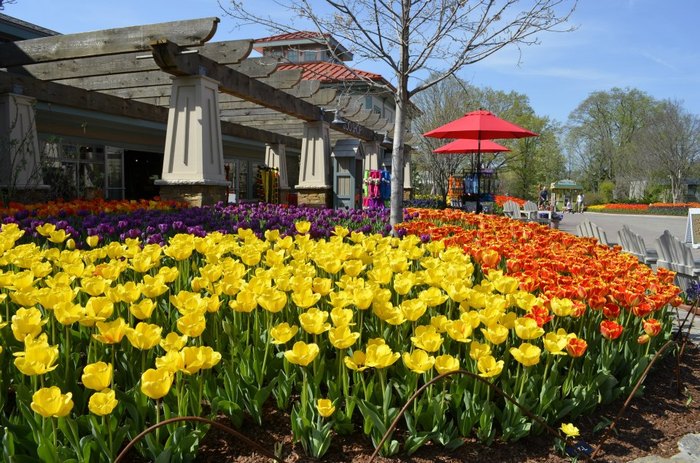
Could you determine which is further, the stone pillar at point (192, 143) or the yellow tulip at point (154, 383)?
the stone pillar at point (192, 143)

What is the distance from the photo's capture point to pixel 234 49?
338 inches

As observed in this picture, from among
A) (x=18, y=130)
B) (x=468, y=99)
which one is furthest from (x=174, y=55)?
(x=468, y=99)

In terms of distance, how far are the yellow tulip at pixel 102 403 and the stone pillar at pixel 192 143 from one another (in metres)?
7.67

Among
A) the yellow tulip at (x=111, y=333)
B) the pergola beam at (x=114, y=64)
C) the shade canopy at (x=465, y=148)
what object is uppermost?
the pergola beam at (x=114, y=64)

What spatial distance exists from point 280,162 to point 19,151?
12765 millimetres

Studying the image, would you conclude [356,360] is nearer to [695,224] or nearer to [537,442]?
[537,442]

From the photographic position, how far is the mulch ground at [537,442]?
74.5 inches

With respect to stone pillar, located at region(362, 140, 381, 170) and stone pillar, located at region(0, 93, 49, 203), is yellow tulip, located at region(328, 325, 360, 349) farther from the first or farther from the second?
stone pillar, located at region(362, 140, 381, 170)

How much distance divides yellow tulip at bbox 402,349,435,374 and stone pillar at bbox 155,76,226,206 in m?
7.54

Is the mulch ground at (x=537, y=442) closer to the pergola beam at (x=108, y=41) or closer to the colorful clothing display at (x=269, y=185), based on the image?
the pergola beam at (x=108, y=41)

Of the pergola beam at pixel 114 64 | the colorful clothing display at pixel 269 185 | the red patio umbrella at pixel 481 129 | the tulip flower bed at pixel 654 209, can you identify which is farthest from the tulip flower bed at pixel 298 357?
the tulip flower bed at pixel 654 209

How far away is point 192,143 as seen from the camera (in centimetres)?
899

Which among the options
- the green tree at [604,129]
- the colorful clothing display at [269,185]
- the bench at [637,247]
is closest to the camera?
the bench at [637,247]

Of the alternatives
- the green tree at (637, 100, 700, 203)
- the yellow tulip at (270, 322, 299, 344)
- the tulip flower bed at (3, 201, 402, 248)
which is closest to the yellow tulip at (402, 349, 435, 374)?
the yellow tulip at (270, 322, 299, 344)
